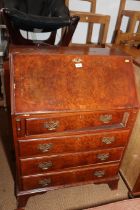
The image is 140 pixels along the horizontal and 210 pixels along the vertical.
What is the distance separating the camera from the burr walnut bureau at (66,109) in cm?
100

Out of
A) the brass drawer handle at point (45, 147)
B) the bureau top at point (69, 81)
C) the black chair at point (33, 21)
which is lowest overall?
the brass drawer handle at point (45, 147)

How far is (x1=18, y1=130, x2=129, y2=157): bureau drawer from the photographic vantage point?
1.12 meters

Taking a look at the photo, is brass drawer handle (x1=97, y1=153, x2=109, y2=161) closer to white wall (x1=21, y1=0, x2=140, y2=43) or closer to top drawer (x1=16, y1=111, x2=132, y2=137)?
top drawer (x1=16, y1=111, x2=132, y2=137)

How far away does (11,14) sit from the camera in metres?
1.36

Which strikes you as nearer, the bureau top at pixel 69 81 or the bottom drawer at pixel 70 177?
the bureau top at pixel 69 81

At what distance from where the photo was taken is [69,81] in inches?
41.4

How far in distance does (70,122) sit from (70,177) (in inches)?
19.7

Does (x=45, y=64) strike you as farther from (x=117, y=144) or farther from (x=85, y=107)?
(x=117, y=144)

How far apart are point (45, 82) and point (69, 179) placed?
2.49 feet

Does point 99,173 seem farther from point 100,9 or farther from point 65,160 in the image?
point 100,9

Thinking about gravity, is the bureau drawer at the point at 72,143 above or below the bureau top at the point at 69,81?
below

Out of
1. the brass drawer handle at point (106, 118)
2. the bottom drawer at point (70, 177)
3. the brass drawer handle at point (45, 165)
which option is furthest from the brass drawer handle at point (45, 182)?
the brass drawer handle at point (106, 118)

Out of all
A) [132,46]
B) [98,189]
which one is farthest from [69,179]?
[132,46]

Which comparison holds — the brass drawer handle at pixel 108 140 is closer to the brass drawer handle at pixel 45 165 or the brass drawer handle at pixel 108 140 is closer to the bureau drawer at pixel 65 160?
the bureau drawer at pixel 65 160
